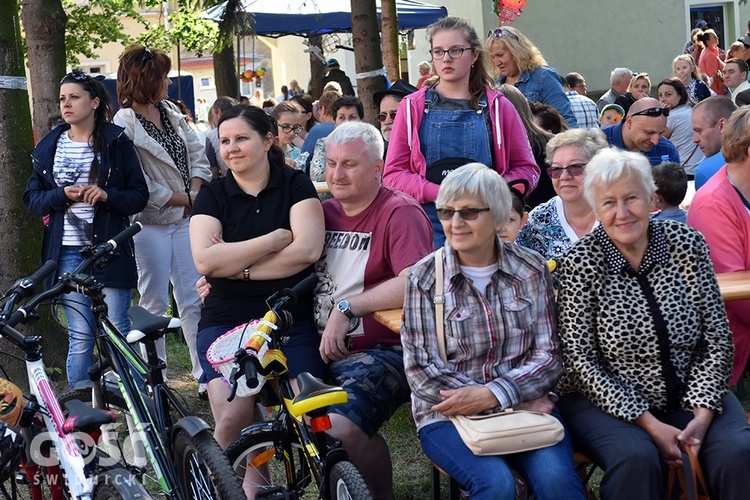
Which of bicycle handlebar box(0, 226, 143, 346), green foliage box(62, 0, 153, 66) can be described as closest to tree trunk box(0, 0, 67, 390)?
bicycle handlebar box(0, 226, 143, 346)

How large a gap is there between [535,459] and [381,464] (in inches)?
31.0

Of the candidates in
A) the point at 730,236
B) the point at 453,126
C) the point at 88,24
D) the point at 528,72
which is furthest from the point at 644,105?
the point at 88,24

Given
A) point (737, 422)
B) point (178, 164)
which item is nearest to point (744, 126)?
point (737, 422)

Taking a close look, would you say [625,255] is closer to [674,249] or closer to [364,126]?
[674,249]

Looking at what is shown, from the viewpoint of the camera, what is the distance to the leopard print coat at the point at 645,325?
12.0 ft

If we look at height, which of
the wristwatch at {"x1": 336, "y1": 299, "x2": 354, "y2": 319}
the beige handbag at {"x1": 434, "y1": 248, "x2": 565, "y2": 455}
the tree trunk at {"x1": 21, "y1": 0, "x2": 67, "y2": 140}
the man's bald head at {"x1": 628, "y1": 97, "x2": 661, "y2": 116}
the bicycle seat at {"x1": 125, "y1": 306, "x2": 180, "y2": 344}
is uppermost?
the tree trunk at {"x1": 21, "y1": 0, "x2": 67, "y2": 140}

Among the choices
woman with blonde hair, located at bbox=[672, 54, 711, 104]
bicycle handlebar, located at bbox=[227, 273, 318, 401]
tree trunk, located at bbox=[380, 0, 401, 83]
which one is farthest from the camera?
woman with blonde hair, located at bbox=[672, 54, 711, 104]

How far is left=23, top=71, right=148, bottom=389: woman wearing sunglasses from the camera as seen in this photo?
571 centimetres

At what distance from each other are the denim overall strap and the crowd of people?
0.01 m

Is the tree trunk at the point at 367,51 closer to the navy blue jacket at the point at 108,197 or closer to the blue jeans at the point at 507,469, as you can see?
the navy blue jacket at the point at 108,197

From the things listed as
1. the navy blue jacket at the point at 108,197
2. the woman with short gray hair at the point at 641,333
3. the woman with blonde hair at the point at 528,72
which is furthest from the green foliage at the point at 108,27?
the woman with short gray hair at the point at 641,333

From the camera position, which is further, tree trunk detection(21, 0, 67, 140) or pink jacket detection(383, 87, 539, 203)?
tree trunk detection(21, 0, 67, 140)

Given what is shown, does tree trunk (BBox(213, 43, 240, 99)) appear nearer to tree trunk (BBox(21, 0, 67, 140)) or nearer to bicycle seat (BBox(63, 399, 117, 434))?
tree trunk (BBox(21, 0, 67, 140))

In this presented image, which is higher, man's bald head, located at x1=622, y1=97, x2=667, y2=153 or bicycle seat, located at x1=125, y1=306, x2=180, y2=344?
man's bald head, located at x1=622, y1=97, x2=667, y2=153
